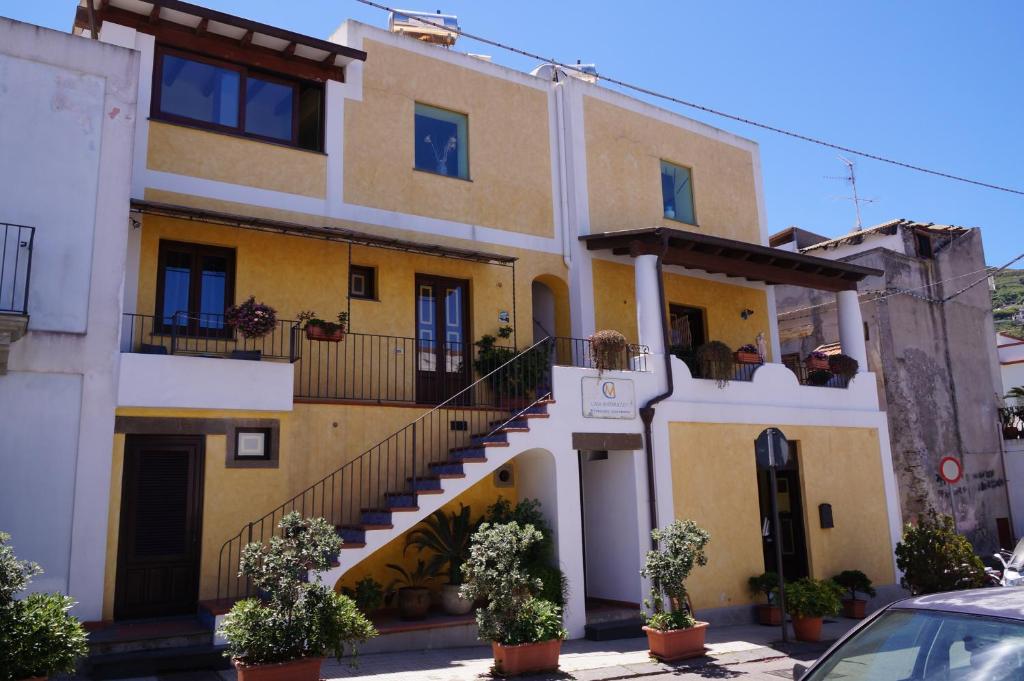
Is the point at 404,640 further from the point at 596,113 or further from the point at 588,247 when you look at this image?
the point at 596,113

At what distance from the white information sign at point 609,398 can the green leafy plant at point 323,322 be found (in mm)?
3895

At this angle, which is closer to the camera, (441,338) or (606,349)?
(606,349)

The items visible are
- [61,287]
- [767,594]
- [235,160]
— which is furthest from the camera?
[767,594]

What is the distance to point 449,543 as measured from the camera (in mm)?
11672

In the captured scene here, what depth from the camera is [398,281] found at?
13.9 m

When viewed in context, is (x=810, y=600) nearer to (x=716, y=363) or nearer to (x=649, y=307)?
(x=716, y=363)

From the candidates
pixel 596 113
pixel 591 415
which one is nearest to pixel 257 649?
pixel 591 415

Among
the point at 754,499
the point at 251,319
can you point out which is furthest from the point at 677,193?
the point at 251,319

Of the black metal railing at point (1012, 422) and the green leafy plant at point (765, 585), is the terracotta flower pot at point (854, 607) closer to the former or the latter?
the green leafy plant at point (765, 585)

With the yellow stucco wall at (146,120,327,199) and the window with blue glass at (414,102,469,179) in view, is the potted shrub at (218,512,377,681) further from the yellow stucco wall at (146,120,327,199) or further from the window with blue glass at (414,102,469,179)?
the window with blue glass at (414,102,469,179)

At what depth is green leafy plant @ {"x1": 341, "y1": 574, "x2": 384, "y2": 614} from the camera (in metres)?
10.7

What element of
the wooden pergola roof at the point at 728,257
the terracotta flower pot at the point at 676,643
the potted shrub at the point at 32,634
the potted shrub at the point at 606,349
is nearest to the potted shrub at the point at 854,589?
the terracotta flower pot at the point at 676,643

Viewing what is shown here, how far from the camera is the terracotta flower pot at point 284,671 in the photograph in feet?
23.2

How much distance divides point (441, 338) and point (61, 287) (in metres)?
6.24
